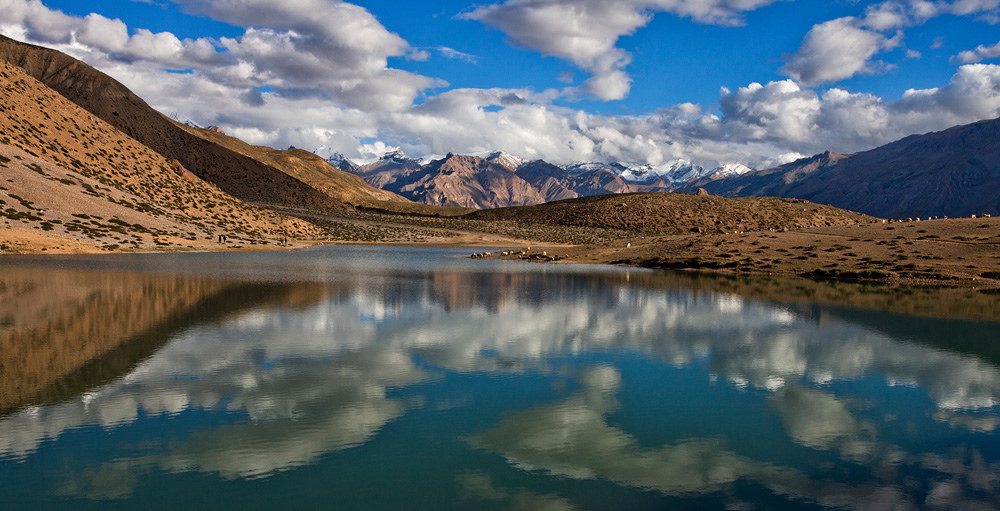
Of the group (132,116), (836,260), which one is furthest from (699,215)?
(132,116)

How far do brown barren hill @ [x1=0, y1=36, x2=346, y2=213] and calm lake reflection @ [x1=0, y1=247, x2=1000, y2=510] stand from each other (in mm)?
171247

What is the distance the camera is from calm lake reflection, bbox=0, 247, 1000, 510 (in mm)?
9711

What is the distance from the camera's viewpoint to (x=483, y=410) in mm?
13617

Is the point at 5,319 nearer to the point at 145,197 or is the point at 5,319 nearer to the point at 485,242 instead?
the point at 145,197

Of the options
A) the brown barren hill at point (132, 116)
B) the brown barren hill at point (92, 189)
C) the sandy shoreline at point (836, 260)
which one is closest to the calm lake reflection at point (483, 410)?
the sandy shoreline at point (836, 260)

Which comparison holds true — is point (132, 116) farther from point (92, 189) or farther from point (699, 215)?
point (699, 215)

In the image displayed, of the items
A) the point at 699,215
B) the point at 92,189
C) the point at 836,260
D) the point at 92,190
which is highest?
the point at 699,215

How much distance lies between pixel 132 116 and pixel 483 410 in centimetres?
20257

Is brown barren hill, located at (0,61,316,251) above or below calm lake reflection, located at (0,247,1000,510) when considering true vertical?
above

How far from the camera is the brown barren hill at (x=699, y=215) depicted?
13638 centimetres

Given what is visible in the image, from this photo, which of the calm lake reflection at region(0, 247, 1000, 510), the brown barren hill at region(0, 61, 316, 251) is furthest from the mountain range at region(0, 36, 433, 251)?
the calm lake reflection at region(0, 247, 1000, 510)

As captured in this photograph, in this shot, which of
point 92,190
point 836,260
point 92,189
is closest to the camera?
point 836,260

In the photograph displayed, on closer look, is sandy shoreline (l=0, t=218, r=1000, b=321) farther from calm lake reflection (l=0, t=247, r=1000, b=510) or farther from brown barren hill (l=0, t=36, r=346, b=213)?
brown barren hill (l=0, t=36, r=346, b=213)

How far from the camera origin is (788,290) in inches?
1651
